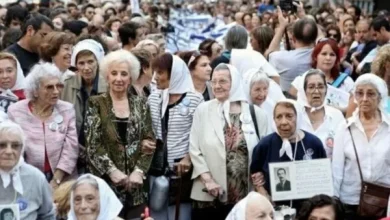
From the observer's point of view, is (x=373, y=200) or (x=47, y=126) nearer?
(x=47, y=126)

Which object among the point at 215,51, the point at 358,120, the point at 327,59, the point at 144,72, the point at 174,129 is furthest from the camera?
the point at 215,51

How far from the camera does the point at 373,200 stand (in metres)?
8.62

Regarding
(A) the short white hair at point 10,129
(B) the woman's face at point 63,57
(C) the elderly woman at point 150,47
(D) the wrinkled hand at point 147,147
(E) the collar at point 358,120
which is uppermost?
(C) the elderly woman at point 150,47

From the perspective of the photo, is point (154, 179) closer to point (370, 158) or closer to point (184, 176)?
point (184, 176)

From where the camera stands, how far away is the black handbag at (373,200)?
28.2ft

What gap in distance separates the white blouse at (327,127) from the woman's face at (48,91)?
2092 mm

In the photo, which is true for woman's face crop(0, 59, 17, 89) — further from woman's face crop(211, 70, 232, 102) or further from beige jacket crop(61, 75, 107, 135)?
woman's face crop(211, 70, 232, 102)

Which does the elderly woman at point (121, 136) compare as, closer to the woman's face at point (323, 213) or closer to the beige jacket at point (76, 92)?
the beige jacket at point (76, 92)

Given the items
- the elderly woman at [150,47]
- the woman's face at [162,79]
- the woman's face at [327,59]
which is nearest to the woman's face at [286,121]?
the woman's face at [162,79]

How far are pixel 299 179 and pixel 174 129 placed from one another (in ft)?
4.16

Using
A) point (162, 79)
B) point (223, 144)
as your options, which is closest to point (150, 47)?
point (162, 79)

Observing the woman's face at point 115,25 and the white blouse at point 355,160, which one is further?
the woman's face at point 115,25

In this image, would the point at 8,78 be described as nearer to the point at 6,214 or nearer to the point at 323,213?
the point at 6,214

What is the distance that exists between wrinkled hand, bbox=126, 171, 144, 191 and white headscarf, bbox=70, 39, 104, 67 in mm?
1490
